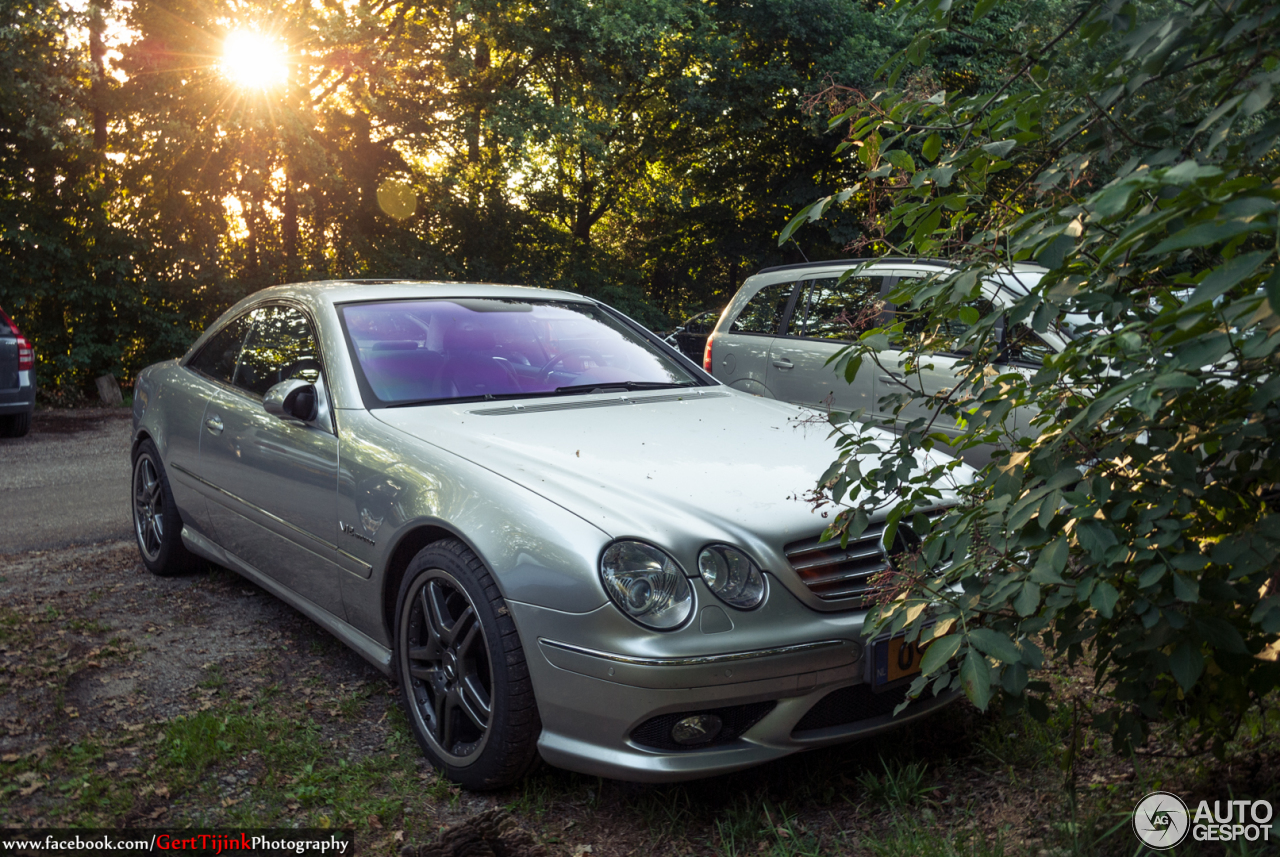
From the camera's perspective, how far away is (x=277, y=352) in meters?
4.27

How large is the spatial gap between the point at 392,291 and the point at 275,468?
961 mm

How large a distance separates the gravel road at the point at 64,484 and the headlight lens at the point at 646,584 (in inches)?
185

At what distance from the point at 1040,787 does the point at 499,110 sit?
16.9 metres

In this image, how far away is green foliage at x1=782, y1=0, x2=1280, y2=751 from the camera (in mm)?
1552

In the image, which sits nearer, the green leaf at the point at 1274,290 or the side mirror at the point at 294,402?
the green leaf at the point at 1274,290

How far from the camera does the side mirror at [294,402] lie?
3658 mm

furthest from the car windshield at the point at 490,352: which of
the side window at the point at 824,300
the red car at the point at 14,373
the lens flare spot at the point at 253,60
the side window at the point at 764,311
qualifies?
the lens flare spot at the point at 253,60

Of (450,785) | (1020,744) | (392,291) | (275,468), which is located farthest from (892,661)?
(392,291)

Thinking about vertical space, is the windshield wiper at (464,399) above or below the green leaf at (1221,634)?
above

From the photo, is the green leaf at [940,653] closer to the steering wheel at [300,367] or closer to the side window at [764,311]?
the steering wheel at [300,367]

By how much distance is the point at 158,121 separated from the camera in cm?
1474

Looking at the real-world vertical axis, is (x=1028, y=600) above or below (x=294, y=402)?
below

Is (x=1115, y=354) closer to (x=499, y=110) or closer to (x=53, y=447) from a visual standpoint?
(x=53, y=447)

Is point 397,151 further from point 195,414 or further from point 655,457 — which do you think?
point 655,457
